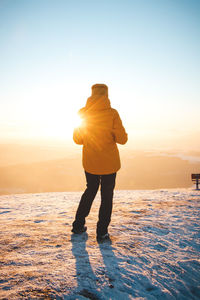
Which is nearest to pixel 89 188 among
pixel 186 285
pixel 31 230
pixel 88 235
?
pixel 88 235

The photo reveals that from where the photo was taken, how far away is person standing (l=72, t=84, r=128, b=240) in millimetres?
2629

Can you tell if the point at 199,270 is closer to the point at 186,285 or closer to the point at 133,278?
the point at 186,285

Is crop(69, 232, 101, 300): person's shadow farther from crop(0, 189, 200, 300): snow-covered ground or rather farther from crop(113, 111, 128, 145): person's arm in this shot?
crop(113, 111, 128, 145): person's arm

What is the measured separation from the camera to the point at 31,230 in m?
3.04

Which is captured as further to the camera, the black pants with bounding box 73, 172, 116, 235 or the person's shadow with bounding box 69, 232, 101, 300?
the black pants with bounding box 73, 172, 116, 235

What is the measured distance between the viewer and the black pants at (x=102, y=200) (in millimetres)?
2641

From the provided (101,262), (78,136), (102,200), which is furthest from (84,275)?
(78,136)

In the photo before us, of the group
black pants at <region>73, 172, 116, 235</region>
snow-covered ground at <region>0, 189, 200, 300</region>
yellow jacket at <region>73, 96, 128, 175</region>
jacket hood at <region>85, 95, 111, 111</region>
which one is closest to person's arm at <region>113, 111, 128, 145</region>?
yellow jacket at <region>73, 96, 128, 175</region>

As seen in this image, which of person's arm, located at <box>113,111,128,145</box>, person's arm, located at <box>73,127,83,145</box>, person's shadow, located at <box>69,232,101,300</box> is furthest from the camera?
person's arm, located at <box>73,127,83,145</box>

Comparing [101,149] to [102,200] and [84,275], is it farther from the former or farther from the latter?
[84,275]

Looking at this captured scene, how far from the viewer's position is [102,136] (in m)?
2.65

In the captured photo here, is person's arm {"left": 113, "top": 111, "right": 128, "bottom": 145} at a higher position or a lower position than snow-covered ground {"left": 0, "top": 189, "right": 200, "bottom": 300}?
higher

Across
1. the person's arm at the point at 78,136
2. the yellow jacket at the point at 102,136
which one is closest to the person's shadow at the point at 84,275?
the yellow jacket at the point at 102,136

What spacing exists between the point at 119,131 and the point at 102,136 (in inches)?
10.5
